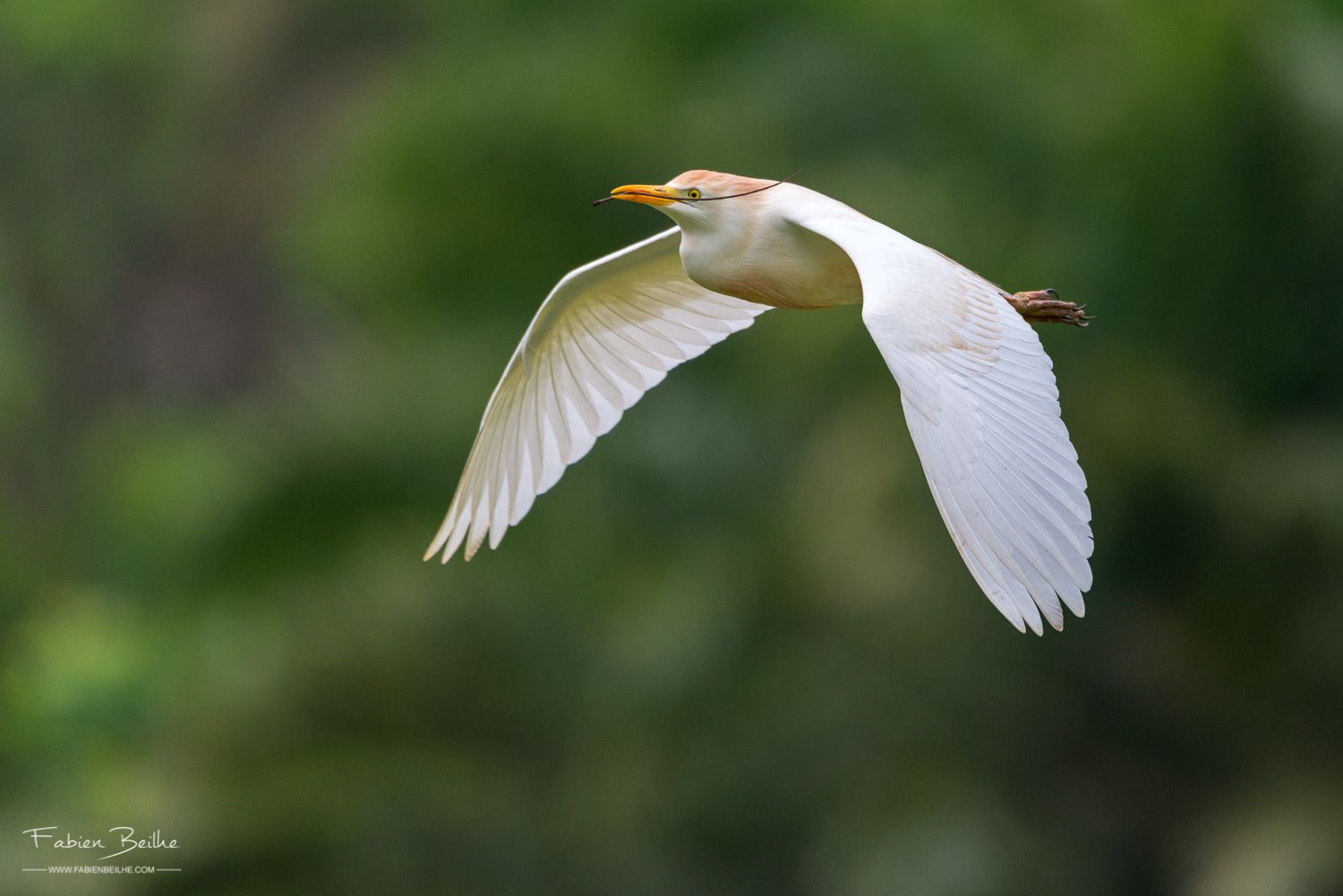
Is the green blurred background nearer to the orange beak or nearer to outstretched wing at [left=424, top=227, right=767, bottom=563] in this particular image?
outstretched wing at [left=424, top=227, right=767, bottom=563]

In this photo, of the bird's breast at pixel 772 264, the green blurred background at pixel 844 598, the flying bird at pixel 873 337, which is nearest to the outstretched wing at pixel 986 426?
the flying bird at pixel 873 337

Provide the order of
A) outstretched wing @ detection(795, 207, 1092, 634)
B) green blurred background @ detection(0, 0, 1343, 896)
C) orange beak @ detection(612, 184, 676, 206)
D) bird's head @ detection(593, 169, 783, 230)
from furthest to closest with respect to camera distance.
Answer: green blurred background @ detection(0, 0, 1343, 896)
bird's head @ detection(593, 169, 783, 230)
orange beak @ detection(612, 184, 676, 206)
outstretched wing @ detection(795, 207, 1092, 634)

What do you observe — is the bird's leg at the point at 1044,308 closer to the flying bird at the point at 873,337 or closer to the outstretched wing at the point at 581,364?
the flying bird at the point at 873,337

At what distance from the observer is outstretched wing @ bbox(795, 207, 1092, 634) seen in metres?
4.24

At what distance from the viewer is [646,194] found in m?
5.29

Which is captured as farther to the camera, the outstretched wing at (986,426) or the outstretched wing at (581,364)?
the outstretched wing at (581,364)

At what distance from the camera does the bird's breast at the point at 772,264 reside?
→ 5355mm

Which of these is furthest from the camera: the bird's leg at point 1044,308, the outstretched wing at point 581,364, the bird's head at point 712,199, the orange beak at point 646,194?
the outstretched wing at point 581,364

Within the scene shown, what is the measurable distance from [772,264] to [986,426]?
1067mm

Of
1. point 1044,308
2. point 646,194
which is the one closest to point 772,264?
point 646,194

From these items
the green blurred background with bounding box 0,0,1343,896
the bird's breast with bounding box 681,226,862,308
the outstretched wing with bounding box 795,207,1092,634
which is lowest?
the green blurred background with bounding box 0,0,1343,896

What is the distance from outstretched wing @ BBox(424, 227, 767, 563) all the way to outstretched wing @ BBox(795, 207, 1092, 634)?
1343 millimetres

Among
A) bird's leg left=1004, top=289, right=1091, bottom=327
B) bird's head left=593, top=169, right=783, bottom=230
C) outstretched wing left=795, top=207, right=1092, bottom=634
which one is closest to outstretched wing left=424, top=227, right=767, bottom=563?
bird's head left=593, top=169, right=783, bottom=230

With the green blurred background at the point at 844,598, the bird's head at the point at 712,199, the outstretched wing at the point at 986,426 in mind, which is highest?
the bird's head at the point at 712,199
